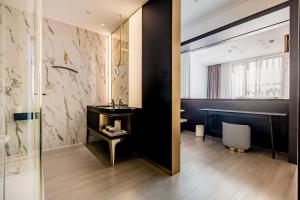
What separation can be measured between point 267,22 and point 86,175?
413 centimetres

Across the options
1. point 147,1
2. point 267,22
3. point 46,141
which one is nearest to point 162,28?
point 147,1

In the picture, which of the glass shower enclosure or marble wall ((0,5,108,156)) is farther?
marble wall ((0,5,108,156))

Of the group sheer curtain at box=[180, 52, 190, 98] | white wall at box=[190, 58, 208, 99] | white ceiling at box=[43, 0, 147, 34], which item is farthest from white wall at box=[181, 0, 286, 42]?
white wall at box=[190, 58, 208, 99]

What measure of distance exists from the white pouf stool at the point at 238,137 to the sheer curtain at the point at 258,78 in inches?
118

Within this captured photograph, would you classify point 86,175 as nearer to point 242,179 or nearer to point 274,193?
point 242,179

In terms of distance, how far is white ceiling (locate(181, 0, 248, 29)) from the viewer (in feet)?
9.16

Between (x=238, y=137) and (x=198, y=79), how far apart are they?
4.47 m

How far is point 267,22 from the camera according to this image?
2.95 metres

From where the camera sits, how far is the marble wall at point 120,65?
3182 mm

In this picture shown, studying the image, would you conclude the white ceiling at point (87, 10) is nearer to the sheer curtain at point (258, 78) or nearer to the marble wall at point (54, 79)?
the marble wall at point (54, 79)

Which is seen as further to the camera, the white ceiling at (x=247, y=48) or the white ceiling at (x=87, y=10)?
the white ceiling at (x=247, y=48)

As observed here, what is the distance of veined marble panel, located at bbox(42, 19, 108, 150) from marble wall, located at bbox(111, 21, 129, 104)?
297 mm

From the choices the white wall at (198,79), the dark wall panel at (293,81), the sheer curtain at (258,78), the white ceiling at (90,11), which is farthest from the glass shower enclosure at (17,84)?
the sheer curtain at (258,78)

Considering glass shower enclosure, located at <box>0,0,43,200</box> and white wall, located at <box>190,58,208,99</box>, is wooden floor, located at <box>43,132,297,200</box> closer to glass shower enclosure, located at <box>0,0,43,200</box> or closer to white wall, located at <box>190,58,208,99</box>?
glass shower enclosure, located at <box>0,0,43,200</box>
